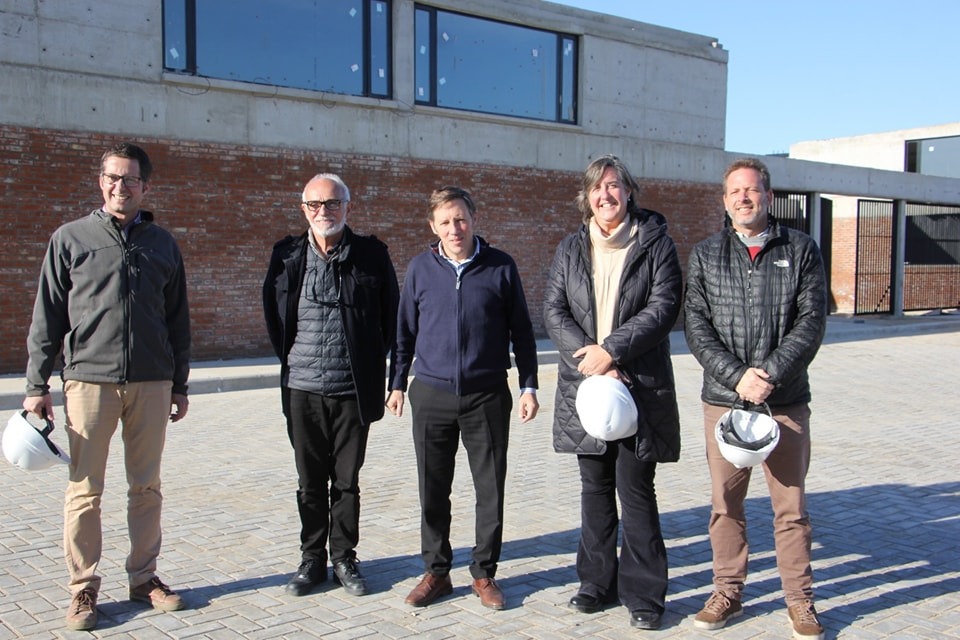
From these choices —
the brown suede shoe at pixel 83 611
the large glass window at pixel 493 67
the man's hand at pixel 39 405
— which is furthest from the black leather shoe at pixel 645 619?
the large glass window at pixel 493 67

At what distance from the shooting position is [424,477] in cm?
481

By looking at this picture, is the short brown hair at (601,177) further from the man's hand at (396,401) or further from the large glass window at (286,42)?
the large glass window at (286,42)

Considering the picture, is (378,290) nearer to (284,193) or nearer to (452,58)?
(284,193)

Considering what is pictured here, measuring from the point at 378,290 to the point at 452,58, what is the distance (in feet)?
41.9

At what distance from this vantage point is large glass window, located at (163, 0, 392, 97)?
1398cm

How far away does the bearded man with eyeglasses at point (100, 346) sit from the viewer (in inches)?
174

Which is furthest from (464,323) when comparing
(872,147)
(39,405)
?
(872,147)

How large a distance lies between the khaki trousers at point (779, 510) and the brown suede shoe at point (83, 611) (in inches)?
112

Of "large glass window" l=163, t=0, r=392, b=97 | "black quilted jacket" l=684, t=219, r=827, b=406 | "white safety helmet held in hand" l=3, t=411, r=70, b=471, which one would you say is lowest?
"white safety helmet held in hand" l=3, t=411, r=70, b=471

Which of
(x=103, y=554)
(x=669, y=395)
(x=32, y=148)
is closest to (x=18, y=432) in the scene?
(x=103, y=554)

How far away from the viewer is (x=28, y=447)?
4.28 metres

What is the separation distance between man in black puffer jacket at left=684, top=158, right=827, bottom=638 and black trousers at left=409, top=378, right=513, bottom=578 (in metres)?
1.01

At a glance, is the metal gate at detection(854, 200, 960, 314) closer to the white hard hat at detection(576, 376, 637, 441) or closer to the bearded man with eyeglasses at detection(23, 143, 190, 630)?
the white hard hat at detection(576, 376, 637, 441)

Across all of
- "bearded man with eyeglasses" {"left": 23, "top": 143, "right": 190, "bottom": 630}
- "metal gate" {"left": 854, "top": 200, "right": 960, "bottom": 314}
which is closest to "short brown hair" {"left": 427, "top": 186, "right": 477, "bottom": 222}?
"bearded man with eyeglasses" {"left": 23, "top": 143, "right": 190, "bottom": 630}
